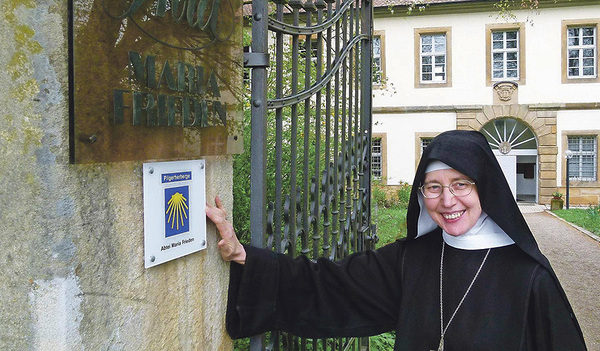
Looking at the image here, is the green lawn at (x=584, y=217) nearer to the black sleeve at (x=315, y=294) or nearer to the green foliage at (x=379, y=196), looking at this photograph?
the green foliage at (x=379, y=196)

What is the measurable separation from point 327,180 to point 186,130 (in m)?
1.15

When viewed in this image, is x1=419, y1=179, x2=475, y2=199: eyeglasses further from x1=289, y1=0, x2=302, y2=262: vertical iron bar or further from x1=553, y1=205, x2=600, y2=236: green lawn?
x1=553, y1=205, x2=600, y2=236: green lawn

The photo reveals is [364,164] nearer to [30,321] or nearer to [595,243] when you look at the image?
[30,321]

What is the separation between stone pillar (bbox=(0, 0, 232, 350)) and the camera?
103 cm

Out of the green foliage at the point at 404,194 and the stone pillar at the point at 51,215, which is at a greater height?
the stone pillar at the point at 51,215

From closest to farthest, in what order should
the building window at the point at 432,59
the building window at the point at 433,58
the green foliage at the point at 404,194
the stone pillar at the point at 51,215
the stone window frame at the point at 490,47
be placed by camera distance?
the stone pillar at the point at 51,215 → the green foliage at the point at 404,194 → the stone window frame at the point at 490,47 → the building window at the point at 432,59 → the building window at the point at 433,58

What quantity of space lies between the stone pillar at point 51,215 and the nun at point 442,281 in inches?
24.6

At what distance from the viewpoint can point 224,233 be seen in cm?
167

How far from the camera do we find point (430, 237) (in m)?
2.33

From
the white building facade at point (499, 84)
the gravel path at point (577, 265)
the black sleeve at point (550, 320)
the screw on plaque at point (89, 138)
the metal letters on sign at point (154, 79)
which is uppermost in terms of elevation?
the white building facade at point (499, 84)

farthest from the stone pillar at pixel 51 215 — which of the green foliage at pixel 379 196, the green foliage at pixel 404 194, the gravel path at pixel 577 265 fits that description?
the green foliage at pixel 404 194

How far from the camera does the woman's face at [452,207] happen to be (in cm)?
205

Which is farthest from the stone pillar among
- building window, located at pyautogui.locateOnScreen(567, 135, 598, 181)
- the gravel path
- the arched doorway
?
building window, located at pyautogui.locateOnScreen(567, 135, 598, 181)

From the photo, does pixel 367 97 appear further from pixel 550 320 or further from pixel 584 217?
pixel 584 217
